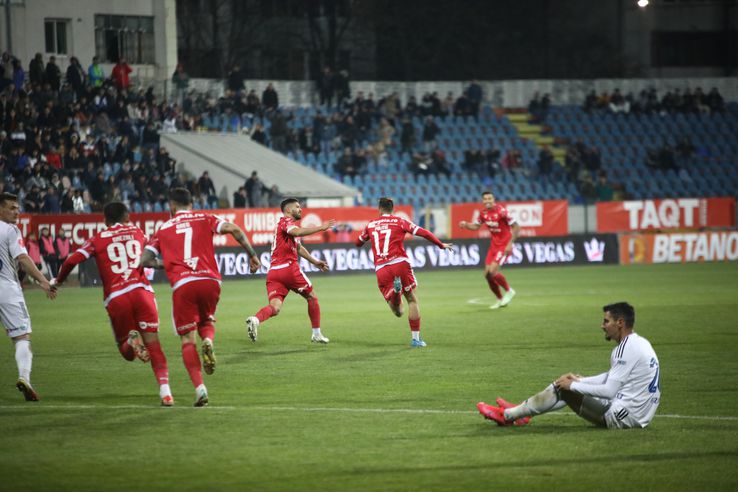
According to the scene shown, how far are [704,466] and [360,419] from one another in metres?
3.47

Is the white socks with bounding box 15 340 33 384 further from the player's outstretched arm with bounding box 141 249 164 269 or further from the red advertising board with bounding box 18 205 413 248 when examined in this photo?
the red advertising board with bounding box 18 205 413 248

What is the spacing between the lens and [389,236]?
59.1 feet

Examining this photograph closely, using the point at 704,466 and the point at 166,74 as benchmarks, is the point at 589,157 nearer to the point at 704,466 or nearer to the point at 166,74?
the point at 166,74

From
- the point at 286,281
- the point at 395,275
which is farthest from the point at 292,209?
the point at 395,275

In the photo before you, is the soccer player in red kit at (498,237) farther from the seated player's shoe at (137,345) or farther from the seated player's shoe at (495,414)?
the seated player's shoe at (495,414)

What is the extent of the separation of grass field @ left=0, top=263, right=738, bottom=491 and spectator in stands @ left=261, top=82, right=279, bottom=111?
2487cm

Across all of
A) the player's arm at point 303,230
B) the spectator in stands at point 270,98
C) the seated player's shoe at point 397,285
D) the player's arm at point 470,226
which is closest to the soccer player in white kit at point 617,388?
the player's arm at point 303,230

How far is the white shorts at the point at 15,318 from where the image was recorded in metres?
12.6

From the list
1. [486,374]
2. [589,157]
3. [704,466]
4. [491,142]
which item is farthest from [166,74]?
[704,466]

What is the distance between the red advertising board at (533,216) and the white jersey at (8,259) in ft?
98.2

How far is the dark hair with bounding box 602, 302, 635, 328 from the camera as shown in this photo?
32.5 ft

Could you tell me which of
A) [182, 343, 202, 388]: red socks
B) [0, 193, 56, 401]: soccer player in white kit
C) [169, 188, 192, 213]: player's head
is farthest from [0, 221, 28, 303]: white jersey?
[182, 343, 202, 388]: red socks

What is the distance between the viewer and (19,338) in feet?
41.8

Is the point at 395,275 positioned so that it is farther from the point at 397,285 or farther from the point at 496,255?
the point at 496,255
